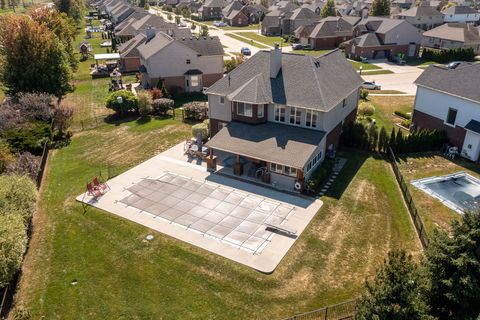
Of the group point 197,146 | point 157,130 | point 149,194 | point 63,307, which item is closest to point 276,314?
point 63,307

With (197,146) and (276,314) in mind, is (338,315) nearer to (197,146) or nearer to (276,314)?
(276,314)

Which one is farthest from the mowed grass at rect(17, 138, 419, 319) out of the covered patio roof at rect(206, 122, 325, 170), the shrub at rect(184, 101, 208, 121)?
the shrub at rect(184, 101, 208, 121)

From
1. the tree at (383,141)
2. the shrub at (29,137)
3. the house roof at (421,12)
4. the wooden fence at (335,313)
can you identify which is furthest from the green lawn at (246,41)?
the wooden fence at (335,313)

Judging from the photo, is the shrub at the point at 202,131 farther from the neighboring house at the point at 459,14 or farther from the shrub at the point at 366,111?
the neighboring house at the point at 459,14

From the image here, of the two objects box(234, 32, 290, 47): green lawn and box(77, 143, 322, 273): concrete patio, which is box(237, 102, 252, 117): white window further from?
box(234, 32, 290, 47): green lawn

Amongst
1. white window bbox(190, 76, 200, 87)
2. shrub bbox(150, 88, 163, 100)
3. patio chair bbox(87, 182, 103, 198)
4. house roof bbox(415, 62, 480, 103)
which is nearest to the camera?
patio chair bbox(87, 182, 103, 198)
